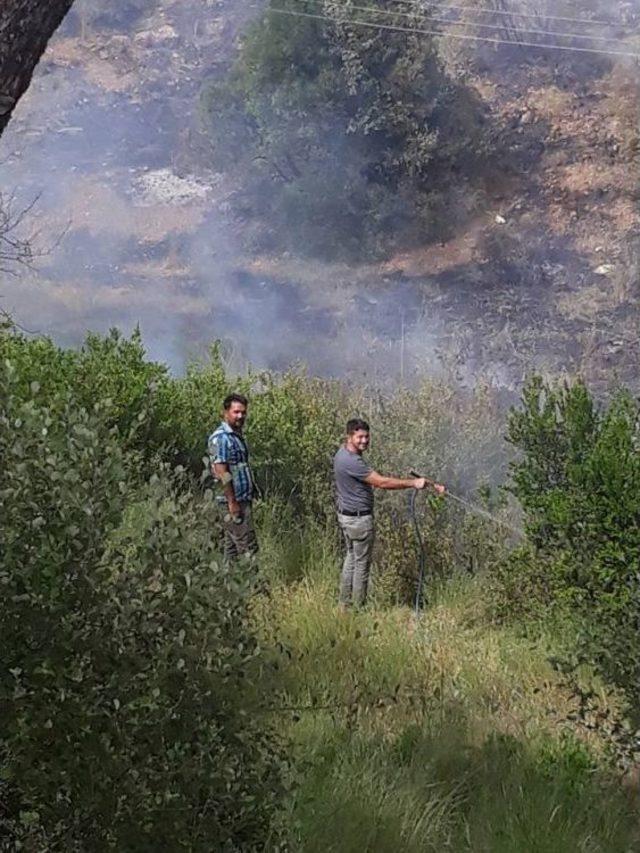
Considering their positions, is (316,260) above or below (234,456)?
below

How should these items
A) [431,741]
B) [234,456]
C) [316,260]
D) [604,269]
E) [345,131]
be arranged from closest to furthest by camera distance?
[431,741], [234,456], [604,269], [345,131], [316,260]

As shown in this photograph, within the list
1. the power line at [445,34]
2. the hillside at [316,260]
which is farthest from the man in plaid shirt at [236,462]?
the power line at [445,34]

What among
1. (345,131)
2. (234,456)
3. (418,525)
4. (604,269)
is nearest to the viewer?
(234,456)

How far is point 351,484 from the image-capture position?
24.3 feet

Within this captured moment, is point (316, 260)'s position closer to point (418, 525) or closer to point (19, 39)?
point (418, 525)

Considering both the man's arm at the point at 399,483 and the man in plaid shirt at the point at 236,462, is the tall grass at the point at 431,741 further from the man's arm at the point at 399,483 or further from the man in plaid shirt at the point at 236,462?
the man's arm at the point at 399,483

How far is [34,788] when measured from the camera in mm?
2381

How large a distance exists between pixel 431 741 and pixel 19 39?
10.6ft

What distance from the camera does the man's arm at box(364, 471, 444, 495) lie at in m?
6.94

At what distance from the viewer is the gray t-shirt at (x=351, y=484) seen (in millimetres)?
7355

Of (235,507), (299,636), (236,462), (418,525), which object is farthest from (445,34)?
(299,636)

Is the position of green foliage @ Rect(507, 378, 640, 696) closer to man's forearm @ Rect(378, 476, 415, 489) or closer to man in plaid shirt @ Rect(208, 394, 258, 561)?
man's forearm @ Rect(378, 476, 415, 489)

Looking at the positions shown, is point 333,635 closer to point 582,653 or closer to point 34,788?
point 582,653

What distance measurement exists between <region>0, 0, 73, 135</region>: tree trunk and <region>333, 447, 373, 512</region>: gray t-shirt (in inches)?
202
